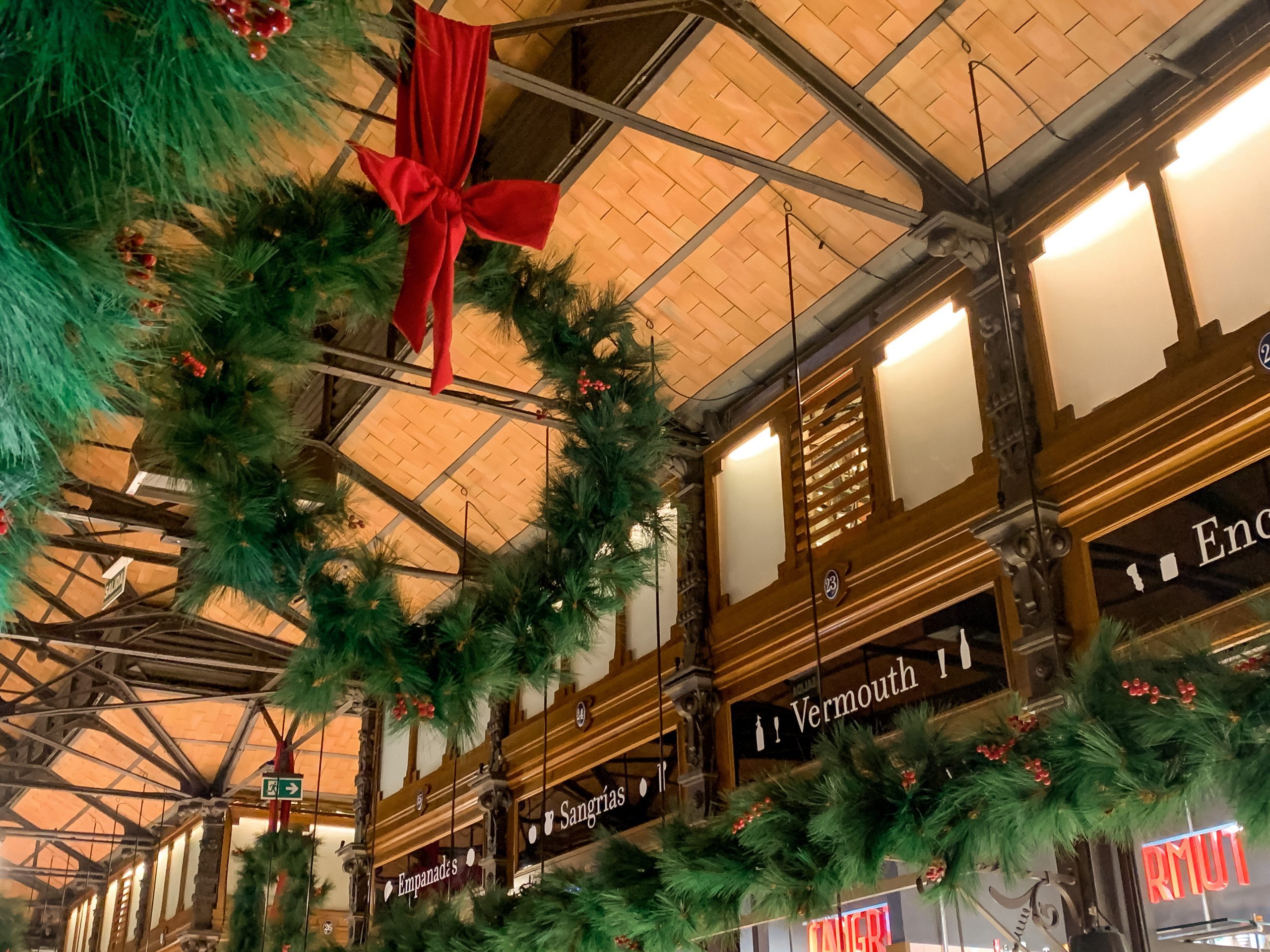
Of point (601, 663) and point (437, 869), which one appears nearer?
point (601, 663)

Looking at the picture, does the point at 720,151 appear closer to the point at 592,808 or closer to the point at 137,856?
the point at 592,808

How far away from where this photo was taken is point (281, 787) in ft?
35.5

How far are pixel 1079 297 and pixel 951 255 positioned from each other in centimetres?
67

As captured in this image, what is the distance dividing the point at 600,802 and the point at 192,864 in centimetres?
1055

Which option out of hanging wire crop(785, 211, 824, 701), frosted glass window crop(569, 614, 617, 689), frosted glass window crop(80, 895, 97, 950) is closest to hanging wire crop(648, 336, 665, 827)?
frosted glass window crop(569, 614, 617, 689)

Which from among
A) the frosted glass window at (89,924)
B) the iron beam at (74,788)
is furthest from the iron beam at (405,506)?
the frosted glass window at (89,924)

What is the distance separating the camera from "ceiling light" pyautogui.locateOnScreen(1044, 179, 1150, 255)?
5156 mm

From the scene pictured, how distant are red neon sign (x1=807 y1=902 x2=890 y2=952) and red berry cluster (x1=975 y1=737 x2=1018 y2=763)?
2.08 meters

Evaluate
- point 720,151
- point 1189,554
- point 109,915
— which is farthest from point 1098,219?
point 109,915

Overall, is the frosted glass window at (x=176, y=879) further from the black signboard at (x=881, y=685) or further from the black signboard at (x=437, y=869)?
the black signboard at (x=881, y=685)

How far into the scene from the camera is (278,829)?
11.4 m

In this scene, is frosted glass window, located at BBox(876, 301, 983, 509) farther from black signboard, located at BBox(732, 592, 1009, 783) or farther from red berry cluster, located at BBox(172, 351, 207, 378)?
red berry cluster, located at BBox(172, 351, 207, 378)

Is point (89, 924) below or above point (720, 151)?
below

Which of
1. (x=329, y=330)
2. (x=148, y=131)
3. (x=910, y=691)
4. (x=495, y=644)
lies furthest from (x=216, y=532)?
(x=329, y=330)
